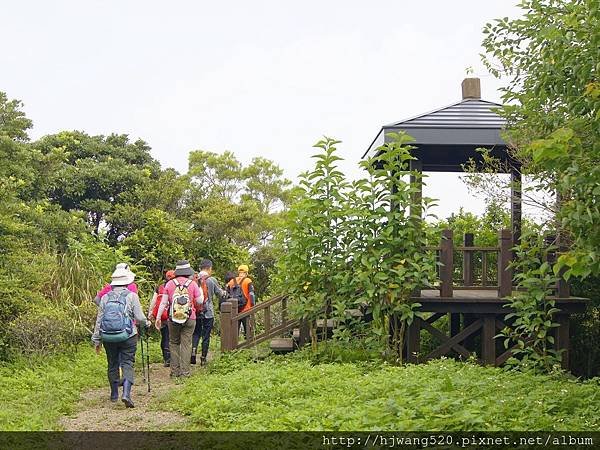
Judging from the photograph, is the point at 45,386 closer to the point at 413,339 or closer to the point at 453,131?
the point at 413,339

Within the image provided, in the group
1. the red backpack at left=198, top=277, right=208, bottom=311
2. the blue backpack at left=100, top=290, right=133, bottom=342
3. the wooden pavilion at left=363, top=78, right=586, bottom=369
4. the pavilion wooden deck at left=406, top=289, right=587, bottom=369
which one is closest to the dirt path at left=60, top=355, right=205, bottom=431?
the blue backpack at left=100, top=290, right=133, bottom=342

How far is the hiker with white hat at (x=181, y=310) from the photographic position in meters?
10.8

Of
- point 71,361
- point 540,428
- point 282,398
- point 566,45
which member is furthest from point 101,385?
point 566,45

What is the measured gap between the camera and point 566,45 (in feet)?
22.5

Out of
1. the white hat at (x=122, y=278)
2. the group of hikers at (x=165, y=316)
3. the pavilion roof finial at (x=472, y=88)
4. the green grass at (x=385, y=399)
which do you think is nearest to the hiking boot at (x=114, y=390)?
the group of hikers at (x=165, y=316)

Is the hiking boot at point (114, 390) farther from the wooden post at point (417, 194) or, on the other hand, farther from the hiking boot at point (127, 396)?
the wooden post at point (417, 194)

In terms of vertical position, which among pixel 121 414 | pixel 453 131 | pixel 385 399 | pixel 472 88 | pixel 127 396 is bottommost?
pixel 121 414

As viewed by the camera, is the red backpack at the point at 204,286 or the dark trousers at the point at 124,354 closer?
the dark trousers at the point at 124,354

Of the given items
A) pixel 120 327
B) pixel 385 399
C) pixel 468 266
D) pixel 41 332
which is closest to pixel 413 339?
pixel 468 266

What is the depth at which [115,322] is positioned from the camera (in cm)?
918

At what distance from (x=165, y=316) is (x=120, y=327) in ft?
6.62

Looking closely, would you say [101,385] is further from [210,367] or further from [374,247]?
[374,247]

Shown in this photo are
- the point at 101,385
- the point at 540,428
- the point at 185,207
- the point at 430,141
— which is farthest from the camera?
the point at 185,207

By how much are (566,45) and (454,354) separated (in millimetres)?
7052
